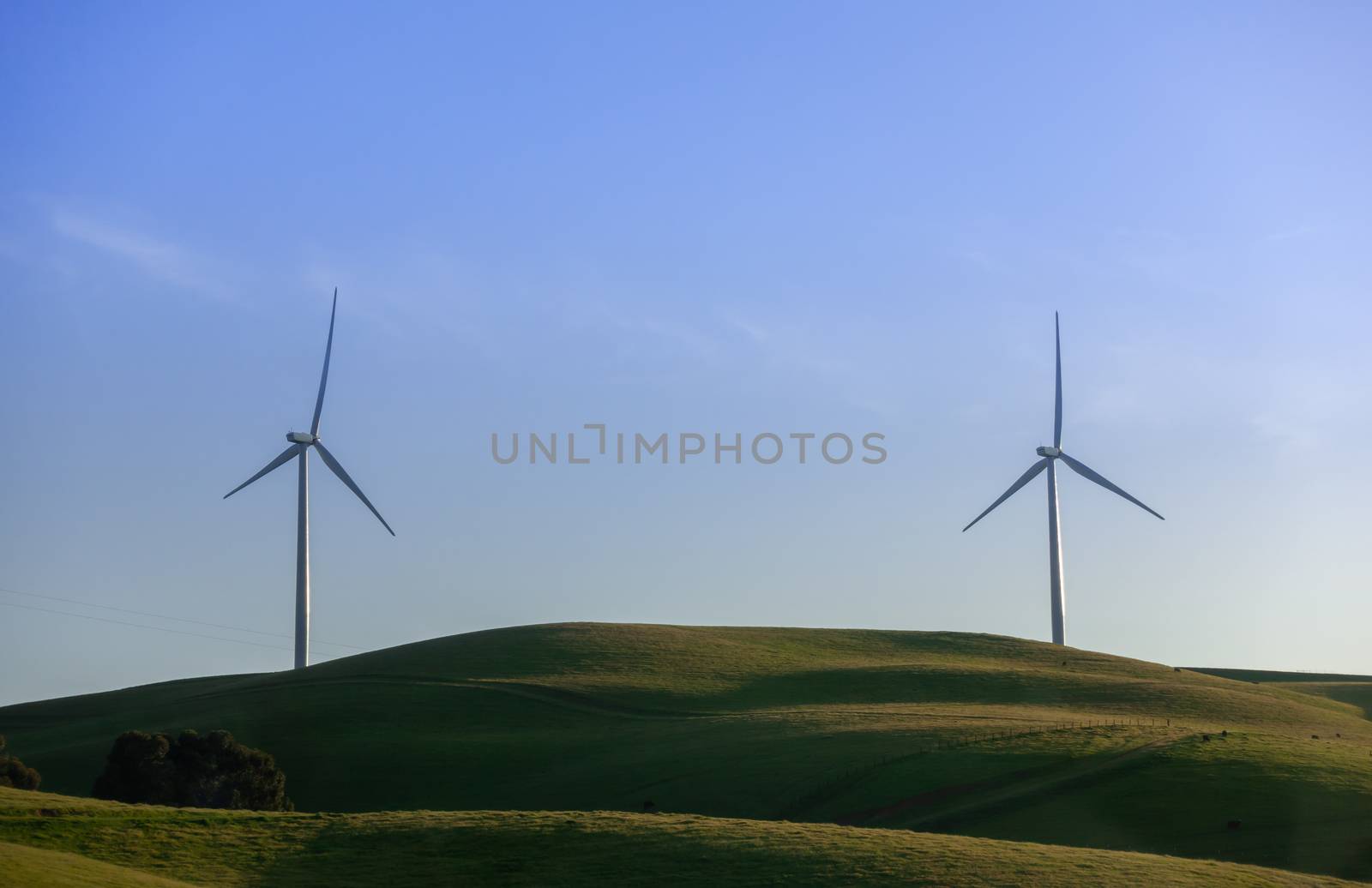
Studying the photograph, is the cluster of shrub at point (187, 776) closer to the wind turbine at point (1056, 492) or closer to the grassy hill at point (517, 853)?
the grassy hill at point (517, 853)

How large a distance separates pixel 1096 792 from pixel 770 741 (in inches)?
660

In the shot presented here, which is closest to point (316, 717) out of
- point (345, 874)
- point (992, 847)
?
→ point (345, 874)

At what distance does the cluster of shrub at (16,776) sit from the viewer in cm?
6112

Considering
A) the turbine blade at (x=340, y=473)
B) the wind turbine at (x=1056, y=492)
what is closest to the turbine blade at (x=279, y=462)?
the turbine blade at (x=340, y=473)

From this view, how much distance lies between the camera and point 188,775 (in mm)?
60094

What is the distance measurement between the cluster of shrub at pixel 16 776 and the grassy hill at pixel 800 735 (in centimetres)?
394

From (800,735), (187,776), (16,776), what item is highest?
(800,735)

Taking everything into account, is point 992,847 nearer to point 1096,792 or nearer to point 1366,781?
point 1096,792

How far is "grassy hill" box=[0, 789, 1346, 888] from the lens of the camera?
1494 inches

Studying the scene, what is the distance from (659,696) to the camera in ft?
272

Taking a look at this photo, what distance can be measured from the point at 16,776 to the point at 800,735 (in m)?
35.1

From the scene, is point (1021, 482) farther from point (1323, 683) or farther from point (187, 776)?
point (187, 776)

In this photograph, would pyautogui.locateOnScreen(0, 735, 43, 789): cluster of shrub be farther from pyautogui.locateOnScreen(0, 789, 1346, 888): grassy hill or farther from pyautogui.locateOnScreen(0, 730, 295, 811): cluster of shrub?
pyautogui.locateOnScreen(0, 789, 1346, 888): grassy hill

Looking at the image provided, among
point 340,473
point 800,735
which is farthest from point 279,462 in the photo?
point 800,735
